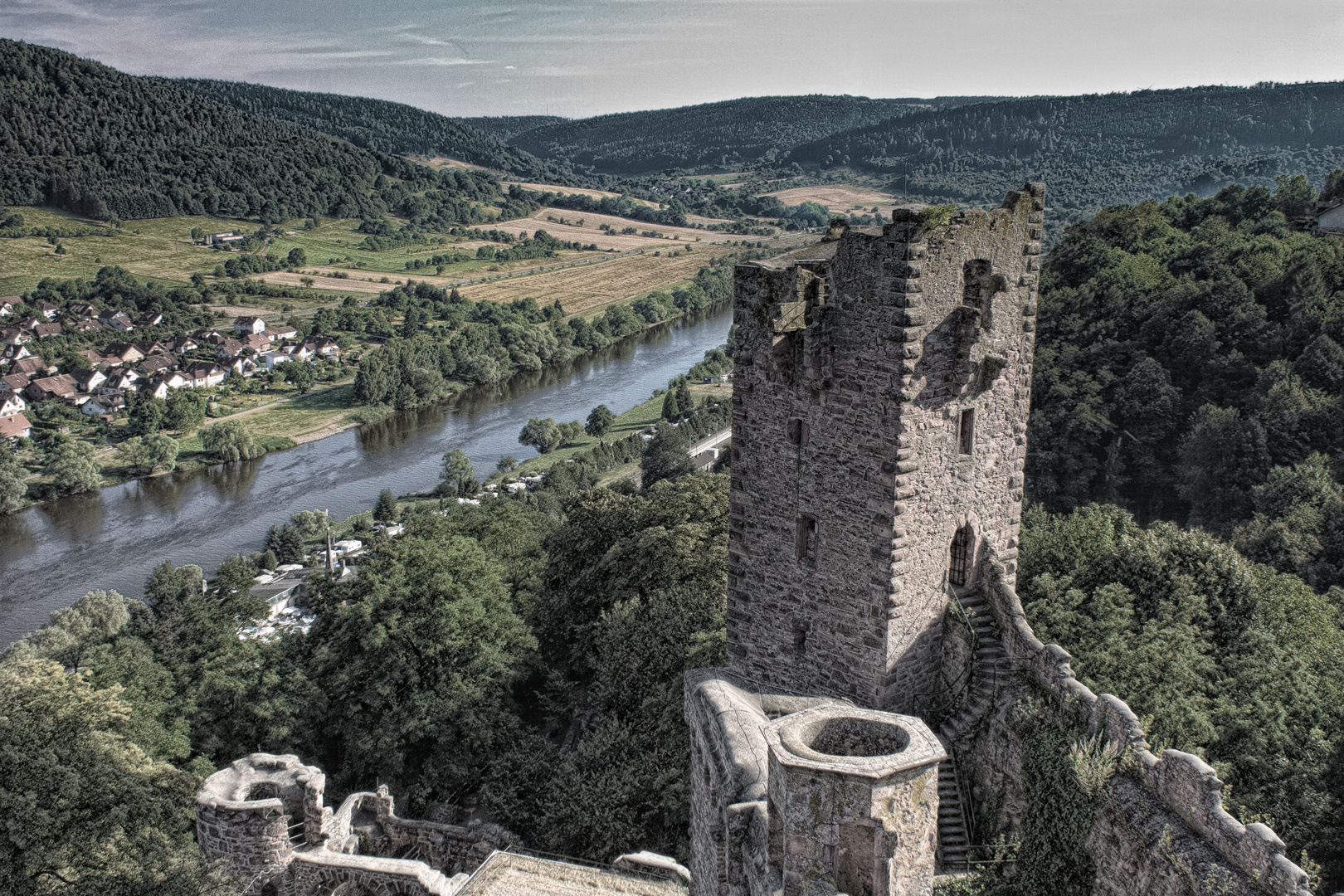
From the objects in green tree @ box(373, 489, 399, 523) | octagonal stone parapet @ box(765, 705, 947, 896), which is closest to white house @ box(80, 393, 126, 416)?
green tree @ box(373, 489, 399, 523)

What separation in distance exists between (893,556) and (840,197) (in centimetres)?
15668

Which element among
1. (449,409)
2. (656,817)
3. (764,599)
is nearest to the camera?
(764,599)

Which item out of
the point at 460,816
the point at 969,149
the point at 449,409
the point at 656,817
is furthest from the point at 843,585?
the point at 969,149

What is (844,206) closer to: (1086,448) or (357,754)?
(1086,448)

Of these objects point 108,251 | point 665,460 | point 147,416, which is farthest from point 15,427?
point 108,251

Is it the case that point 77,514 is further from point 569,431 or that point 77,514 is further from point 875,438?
point 875,438

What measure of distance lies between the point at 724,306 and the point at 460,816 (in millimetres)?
107038

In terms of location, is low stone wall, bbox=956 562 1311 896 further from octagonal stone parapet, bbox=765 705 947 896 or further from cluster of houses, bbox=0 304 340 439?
cluster of houses, bbox=0 304 340 439

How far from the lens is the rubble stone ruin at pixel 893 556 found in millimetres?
9703

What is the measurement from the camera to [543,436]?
2501 inches

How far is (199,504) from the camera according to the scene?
5619cm

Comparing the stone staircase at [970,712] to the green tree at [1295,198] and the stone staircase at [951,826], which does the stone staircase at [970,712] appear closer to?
the stone staircase at [951,826]

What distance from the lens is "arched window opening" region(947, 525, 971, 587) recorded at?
11.9 m

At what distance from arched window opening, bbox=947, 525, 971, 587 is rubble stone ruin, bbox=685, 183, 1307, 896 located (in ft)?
0.09
